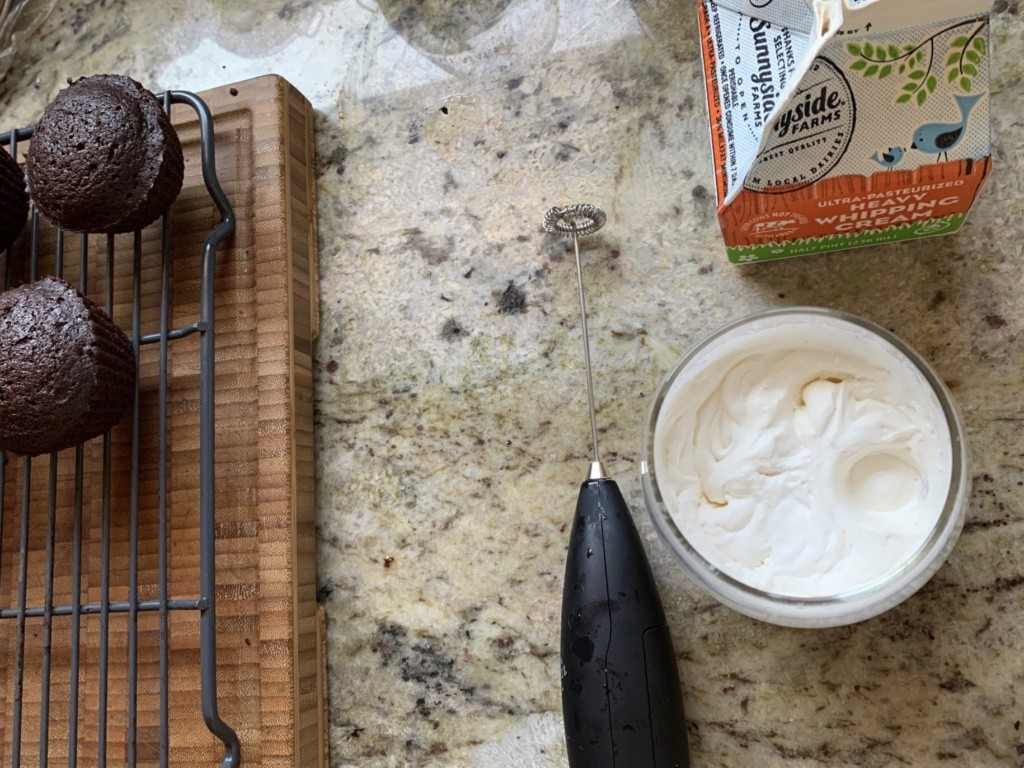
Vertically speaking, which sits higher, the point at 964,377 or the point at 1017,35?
the point at 1017,35

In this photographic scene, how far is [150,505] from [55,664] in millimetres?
201

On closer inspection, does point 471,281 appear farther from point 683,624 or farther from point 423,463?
point 683,624

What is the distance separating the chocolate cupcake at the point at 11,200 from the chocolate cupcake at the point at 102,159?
0.21ft

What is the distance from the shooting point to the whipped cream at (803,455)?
0.67m

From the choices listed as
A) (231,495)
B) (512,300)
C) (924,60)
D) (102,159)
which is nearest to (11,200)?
(102,159)

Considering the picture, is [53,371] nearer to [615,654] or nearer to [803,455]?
[615,654]

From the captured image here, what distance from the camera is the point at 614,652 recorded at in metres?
0.68

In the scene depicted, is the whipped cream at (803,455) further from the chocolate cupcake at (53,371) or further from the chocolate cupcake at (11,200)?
the chocolate cupcake at (11,200)

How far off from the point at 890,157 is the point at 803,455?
25cm

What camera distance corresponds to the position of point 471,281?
859 mm

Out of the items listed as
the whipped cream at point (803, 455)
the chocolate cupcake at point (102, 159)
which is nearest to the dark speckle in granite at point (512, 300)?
the whipped cream at point (803, 455)

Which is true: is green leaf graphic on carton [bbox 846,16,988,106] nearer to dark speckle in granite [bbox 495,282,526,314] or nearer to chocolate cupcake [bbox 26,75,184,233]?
dark speckle in granite [bbox 495,282,526,314]

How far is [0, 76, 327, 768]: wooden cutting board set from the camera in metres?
0.82

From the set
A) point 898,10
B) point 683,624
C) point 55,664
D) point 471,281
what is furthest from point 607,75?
point 55,664
